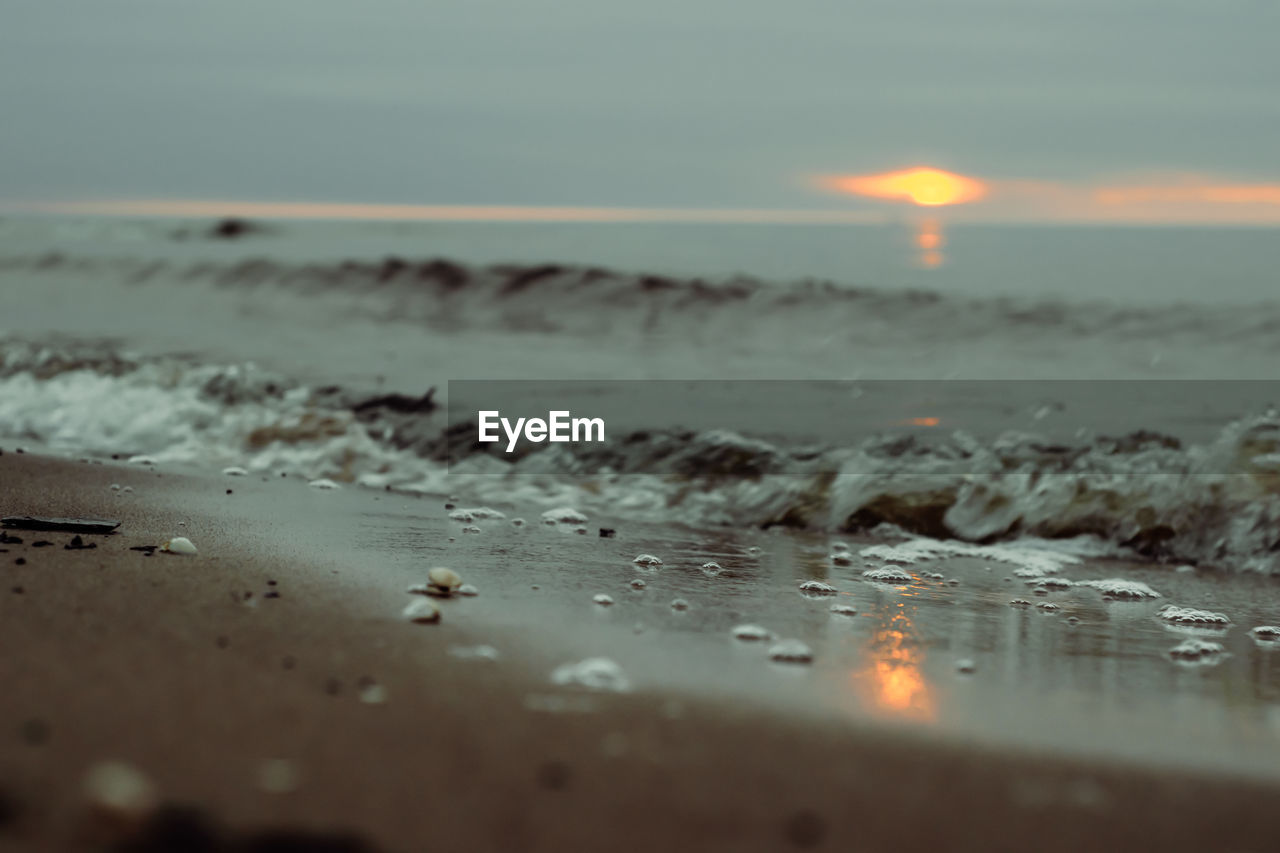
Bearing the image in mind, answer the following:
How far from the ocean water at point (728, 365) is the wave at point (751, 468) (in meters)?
0.02

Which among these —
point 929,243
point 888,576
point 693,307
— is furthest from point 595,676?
point 929,243

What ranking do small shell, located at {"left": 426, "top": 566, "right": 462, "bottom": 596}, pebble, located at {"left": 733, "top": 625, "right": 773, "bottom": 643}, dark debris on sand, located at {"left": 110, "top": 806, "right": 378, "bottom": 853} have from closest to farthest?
dark debris on sand, located at {"left": 110, "top": 806, "right": 378, "bottom": 853}
pebble, located at {"left": 733, "top": 625, "right": 773, "bottom": 643}
small shell, located at {"left": 426, "top": 566, "right": 462, "bottom": 596}

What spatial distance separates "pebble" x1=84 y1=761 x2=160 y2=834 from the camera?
1.42m

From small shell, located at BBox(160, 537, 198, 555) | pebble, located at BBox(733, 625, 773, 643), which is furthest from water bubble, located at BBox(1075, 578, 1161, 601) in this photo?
small shell, located at BBox(160, 537, 198, 555)

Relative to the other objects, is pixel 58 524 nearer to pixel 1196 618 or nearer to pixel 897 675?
pixel 897 675

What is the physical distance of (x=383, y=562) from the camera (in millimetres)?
3623

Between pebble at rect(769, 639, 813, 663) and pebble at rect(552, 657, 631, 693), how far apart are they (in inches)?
18.6

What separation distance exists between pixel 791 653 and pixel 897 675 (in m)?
0.26

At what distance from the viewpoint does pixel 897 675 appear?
8.44 feet

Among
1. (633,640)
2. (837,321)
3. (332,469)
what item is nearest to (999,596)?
(633,640)

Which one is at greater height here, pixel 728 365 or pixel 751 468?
pixel 728 365

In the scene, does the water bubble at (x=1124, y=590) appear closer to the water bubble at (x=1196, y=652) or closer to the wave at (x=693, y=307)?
the water bubble at (x=1196, y=652)

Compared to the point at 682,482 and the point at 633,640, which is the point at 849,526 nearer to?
the point at 682,482

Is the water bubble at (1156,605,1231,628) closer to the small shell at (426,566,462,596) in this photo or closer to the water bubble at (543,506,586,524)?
the small shell at (426,566,462,596)
